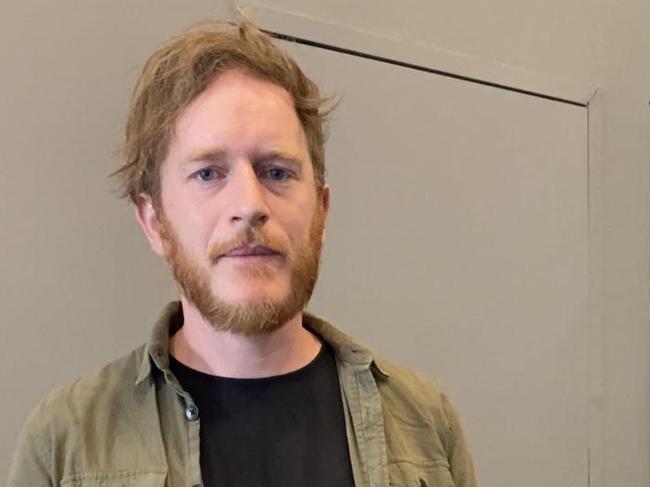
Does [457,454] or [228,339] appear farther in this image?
[457,454]

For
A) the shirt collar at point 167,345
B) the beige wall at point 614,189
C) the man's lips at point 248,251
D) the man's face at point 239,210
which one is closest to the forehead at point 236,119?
the man's face at point 239,210

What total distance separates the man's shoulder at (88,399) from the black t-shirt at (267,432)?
5cm

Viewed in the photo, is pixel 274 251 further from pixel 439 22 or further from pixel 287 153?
pixel 439 22

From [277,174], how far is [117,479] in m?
0.38

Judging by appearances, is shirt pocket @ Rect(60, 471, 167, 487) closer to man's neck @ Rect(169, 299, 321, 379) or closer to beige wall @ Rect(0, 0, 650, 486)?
man's neck @ Rect(169, 299, 321, 379)

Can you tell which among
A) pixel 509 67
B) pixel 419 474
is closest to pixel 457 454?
pixel 419 474

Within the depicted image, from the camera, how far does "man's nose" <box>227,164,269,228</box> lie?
3.14ft

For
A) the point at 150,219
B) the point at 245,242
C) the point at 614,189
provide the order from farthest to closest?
the point at 614,189
the point at 150,219
the point at 245,242

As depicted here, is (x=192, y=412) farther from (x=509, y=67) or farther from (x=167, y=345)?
(x=509, y=67)

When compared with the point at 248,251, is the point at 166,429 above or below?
below

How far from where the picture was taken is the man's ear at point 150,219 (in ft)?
3.43

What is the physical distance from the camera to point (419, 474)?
107cm

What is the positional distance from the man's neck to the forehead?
0.64 feet

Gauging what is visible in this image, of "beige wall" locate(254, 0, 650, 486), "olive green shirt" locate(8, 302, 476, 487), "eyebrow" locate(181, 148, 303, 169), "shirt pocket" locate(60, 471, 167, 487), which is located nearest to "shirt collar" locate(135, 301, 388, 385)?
"olive green shirt" locate(8, 302, 476, 487)
